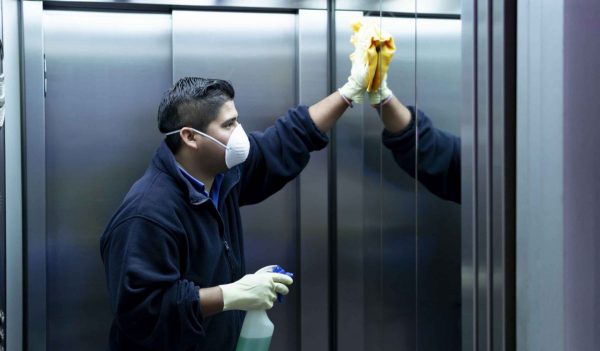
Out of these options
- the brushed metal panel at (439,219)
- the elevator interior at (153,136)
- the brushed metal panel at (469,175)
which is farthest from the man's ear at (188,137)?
the brushed metal panel at (469,175)

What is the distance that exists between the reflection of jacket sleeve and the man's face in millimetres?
634

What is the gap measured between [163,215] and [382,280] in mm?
574

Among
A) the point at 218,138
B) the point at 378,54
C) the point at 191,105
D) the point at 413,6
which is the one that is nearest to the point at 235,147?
the point at 218,138

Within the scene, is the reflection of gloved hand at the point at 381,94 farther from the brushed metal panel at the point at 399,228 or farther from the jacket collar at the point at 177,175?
the jacket collar at the point at 177,175

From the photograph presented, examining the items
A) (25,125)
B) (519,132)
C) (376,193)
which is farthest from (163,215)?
(519,132)

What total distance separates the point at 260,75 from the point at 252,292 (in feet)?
2.63

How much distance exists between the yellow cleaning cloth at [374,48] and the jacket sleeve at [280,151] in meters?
0.32

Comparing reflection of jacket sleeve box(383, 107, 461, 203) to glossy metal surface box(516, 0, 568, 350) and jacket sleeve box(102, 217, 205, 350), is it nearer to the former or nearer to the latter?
glossy metal surface box(516, 0, 568, 350)

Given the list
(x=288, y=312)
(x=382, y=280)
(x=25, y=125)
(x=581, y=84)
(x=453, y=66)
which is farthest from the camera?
(x=288, y=312)

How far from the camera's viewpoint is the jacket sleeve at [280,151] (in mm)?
1962

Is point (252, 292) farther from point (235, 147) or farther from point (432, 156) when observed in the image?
point (432, 156)

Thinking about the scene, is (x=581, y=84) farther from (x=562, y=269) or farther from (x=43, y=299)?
Result: (x=43, y=299)

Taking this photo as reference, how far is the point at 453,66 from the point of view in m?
0.98

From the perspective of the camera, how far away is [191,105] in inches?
73.6
